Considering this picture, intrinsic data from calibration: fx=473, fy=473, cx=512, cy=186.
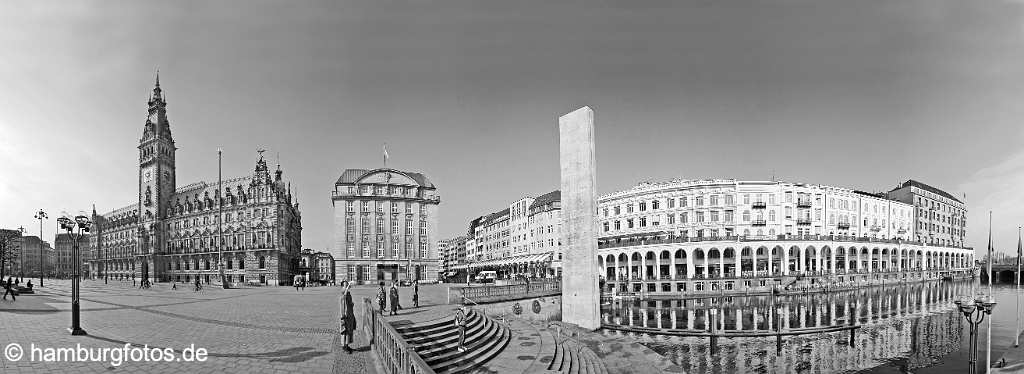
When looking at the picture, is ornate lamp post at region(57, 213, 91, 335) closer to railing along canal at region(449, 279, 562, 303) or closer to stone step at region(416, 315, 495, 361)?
stone step at region(416, 315, 495, 361)

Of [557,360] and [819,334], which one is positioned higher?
[557,360]

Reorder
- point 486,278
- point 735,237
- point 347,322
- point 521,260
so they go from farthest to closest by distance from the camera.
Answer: point 521,260 → point 486,278 → point 735,237 → point 347,322

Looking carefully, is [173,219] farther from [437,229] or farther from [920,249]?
[920,249]

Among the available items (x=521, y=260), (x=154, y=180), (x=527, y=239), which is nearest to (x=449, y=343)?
(x=521, y=260)

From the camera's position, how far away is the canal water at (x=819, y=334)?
26219 mm

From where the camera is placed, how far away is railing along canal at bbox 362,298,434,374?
26.9ft

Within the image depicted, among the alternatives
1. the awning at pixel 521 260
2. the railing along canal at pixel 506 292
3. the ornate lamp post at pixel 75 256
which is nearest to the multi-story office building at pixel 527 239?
the awning at pixel 521 260

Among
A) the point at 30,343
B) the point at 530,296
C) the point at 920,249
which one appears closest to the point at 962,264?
the point at 920,249

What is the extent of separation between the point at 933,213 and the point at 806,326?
94.6 m

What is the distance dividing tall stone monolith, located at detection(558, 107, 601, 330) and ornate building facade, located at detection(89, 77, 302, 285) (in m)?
58.1

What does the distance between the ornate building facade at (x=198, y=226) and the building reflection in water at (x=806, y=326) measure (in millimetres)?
57910

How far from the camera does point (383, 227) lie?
7844cm

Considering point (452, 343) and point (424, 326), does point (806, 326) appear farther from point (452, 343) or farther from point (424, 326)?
point (424, 326)

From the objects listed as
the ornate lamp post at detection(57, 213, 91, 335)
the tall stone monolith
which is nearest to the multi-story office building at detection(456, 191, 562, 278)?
the tall stone monolith
